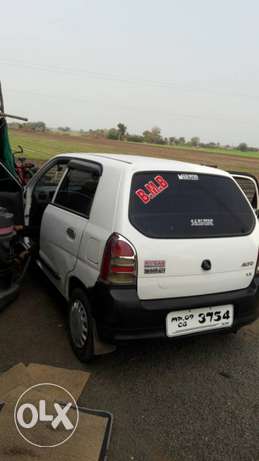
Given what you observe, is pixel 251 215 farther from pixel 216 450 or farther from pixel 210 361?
pixel 216 450

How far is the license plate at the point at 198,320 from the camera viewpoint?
→ 107 inches

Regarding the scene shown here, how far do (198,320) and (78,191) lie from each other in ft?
5.04

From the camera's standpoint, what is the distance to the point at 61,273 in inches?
136

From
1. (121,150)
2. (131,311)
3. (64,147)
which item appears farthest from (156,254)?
(121,150)

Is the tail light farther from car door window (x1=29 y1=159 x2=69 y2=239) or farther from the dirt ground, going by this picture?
the dirt ground

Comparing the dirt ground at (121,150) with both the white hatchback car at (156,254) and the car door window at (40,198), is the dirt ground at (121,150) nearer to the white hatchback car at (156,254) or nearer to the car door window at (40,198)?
the car door window at (40,198)

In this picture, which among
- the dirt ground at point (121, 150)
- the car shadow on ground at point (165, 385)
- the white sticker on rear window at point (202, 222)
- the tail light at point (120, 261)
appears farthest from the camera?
the dirt ground at point (121, 150)

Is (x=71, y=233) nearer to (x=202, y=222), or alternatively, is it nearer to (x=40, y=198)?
(x=202, y=222)

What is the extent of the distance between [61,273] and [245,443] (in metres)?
1.99

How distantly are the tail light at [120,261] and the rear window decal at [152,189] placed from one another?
0.36 metres

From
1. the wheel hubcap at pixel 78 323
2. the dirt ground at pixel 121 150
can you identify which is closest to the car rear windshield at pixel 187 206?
the wheel hubcap at pixel 78 323

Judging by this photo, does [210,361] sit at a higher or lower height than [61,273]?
lower

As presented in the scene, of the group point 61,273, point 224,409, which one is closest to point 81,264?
point 61,273

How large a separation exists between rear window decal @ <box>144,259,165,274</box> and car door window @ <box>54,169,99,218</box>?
0.75 meters
